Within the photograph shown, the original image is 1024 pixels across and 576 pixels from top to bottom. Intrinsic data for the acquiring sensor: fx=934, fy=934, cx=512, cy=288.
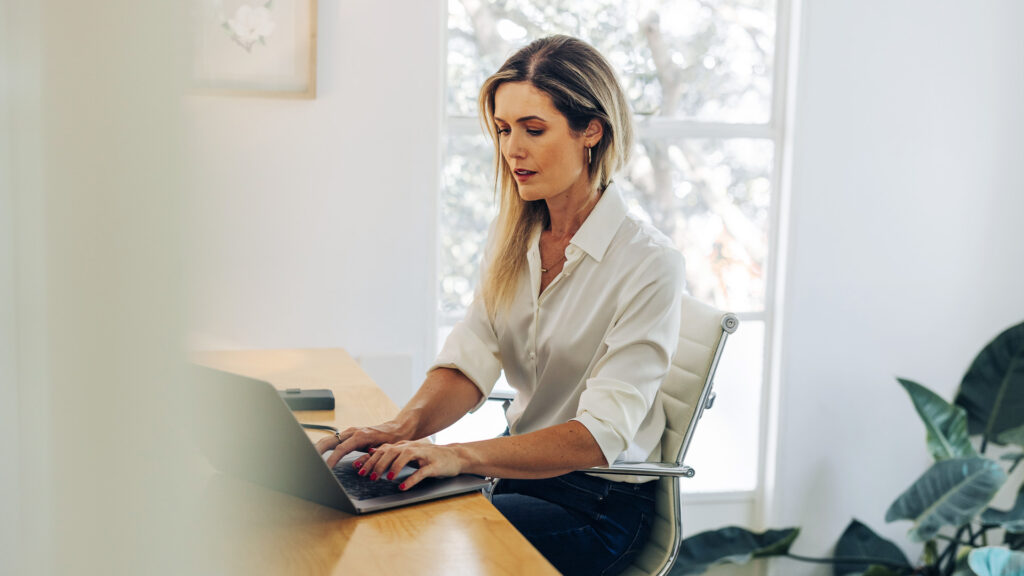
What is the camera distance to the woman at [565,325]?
4.42 feet

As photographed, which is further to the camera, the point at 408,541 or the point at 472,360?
the point at 472,360

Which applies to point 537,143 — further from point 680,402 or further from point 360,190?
point 360,190

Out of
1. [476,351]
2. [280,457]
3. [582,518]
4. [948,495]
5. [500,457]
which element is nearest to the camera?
[280,457]

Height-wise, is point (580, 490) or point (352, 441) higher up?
point (352, 441)

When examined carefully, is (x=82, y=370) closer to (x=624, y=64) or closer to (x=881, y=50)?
(x=624, y=64)

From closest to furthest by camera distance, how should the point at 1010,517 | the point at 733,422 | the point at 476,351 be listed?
the point at 476,351 < the point at 1010,517 < the point at 733,422

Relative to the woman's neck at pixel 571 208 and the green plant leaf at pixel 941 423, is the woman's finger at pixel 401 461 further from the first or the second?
the green plant leaf at pixel 941 423

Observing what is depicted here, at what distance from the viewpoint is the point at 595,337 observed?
1510mm

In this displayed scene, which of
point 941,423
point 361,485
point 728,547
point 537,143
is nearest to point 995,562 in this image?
point 941,423

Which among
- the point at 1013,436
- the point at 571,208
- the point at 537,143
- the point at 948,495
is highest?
the point at 537,143

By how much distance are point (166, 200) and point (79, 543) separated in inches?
1.8

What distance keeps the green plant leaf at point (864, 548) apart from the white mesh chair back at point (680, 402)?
159 cm

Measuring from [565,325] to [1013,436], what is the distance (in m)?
1.85

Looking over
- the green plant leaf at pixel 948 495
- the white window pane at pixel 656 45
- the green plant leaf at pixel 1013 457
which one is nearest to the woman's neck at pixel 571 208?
the white window pane at pixel 656 45
